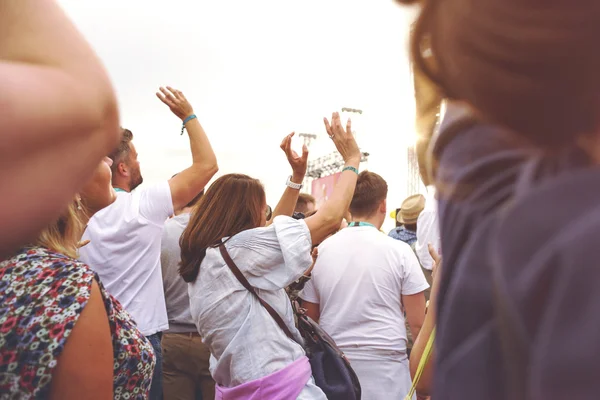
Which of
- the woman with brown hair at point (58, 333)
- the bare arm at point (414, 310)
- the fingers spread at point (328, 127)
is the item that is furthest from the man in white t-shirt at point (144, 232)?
the bare arm at point (414, 310)

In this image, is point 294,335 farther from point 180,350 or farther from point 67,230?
point 180,350

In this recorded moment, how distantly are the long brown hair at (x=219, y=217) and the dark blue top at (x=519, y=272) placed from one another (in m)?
2.21

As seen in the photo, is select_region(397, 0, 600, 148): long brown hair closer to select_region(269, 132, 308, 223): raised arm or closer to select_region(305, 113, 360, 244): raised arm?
select_region(305, 113, 360, 244): raised arm

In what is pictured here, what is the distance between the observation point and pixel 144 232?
308 centimetres

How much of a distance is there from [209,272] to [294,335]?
1.65 feet

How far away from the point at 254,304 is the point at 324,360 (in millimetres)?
456

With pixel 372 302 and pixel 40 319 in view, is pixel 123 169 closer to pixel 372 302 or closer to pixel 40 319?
pixel 372 302

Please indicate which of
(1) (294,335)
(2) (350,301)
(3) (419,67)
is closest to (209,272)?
(1) (294,335)

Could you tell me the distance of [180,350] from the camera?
379 centimetres

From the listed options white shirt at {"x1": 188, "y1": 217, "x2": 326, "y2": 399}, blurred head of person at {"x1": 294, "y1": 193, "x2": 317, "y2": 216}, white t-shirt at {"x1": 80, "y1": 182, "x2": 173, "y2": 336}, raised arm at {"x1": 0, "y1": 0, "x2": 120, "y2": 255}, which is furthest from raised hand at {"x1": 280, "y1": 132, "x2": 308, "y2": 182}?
raised arm at {"x1": 0, "y1": 0, "x2": 120, "y2": 255}

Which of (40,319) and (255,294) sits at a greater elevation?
(40,319)

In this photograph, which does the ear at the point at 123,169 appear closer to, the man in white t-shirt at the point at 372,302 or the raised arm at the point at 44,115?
the man in white t-shirt at the point at 372,302

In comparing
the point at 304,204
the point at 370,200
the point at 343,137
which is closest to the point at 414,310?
the point at 370,200

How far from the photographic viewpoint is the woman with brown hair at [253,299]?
2.45m
